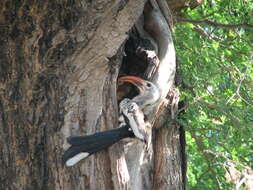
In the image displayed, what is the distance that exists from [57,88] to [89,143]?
44 cm

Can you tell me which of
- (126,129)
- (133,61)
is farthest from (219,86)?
(126,129)

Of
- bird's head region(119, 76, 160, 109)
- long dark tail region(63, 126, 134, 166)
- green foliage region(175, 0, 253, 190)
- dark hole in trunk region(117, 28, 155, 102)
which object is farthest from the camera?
green foliage region(175, 0, 253, 190)

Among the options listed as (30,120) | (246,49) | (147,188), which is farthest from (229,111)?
(30,120)

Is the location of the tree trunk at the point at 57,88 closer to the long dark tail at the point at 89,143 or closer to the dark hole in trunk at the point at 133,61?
the long dark tail at the point at 89,143

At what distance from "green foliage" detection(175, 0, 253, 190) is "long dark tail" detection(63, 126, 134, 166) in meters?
0.85

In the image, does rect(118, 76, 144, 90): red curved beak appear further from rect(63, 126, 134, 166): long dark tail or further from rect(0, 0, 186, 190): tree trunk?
rect(63, 126, 134, 166): long dark tail

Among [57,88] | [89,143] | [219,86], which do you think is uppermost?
[219,86]

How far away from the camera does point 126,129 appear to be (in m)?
3.40

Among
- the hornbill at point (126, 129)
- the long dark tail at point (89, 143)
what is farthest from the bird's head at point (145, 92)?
the long dark tail at point (89, 143)

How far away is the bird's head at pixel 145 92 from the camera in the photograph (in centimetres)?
379

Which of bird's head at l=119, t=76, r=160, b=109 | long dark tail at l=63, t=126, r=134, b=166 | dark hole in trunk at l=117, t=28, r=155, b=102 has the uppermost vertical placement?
dark hole in trunk at l=117, t=28, r=155, b=102

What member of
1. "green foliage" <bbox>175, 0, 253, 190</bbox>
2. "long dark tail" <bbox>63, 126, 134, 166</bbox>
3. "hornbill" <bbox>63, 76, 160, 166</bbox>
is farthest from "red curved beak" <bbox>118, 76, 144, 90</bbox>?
"long dark tail" <bbox>63, 126, 134, 166</bbox>

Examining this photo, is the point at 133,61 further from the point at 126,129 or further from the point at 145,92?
the point at 126,129

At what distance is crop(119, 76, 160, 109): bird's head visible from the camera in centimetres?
379
